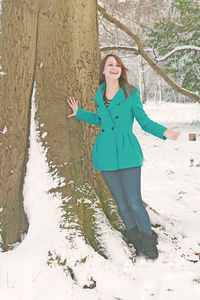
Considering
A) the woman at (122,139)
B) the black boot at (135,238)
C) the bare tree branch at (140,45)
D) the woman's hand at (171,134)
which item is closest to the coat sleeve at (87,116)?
the woman at (122,139)

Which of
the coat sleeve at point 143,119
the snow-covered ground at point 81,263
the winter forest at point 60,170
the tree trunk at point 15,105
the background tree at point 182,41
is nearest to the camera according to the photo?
the snow-covered ground at point 81,263

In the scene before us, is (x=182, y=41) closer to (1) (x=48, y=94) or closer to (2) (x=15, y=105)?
(1) (x=48, y=94)

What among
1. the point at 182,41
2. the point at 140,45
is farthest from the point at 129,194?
the point at 182,41

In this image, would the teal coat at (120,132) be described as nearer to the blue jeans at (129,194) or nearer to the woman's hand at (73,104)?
the blue jeans at (129,194)

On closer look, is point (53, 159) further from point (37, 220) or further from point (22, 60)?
point (22, 60)

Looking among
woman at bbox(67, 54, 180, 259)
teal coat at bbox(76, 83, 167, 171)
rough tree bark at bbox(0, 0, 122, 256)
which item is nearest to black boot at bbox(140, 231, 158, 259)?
woman at bbox(67, 54, 180, 259)

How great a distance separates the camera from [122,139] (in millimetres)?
2701

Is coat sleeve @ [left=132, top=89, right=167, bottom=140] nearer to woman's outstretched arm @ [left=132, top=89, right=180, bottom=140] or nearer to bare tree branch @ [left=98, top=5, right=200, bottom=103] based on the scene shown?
woman's outstretched arm @ [left=132, top=89, right=180, bottom=140]

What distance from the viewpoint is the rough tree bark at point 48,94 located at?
9.20ft

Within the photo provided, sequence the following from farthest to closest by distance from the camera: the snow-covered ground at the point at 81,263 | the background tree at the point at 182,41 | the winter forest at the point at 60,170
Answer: the background tree at the point at 182,41 → the winter forest at the point at 60,170 → the snow-covered ground at the point at 81,263

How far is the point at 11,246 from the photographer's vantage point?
290 cm

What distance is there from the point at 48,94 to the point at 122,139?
0.79 meters

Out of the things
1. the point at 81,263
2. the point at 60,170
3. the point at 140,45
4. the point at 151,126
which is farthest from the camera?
the point at 140,45

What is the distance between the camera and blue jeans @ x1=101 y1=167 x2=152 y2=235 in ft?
8.95
